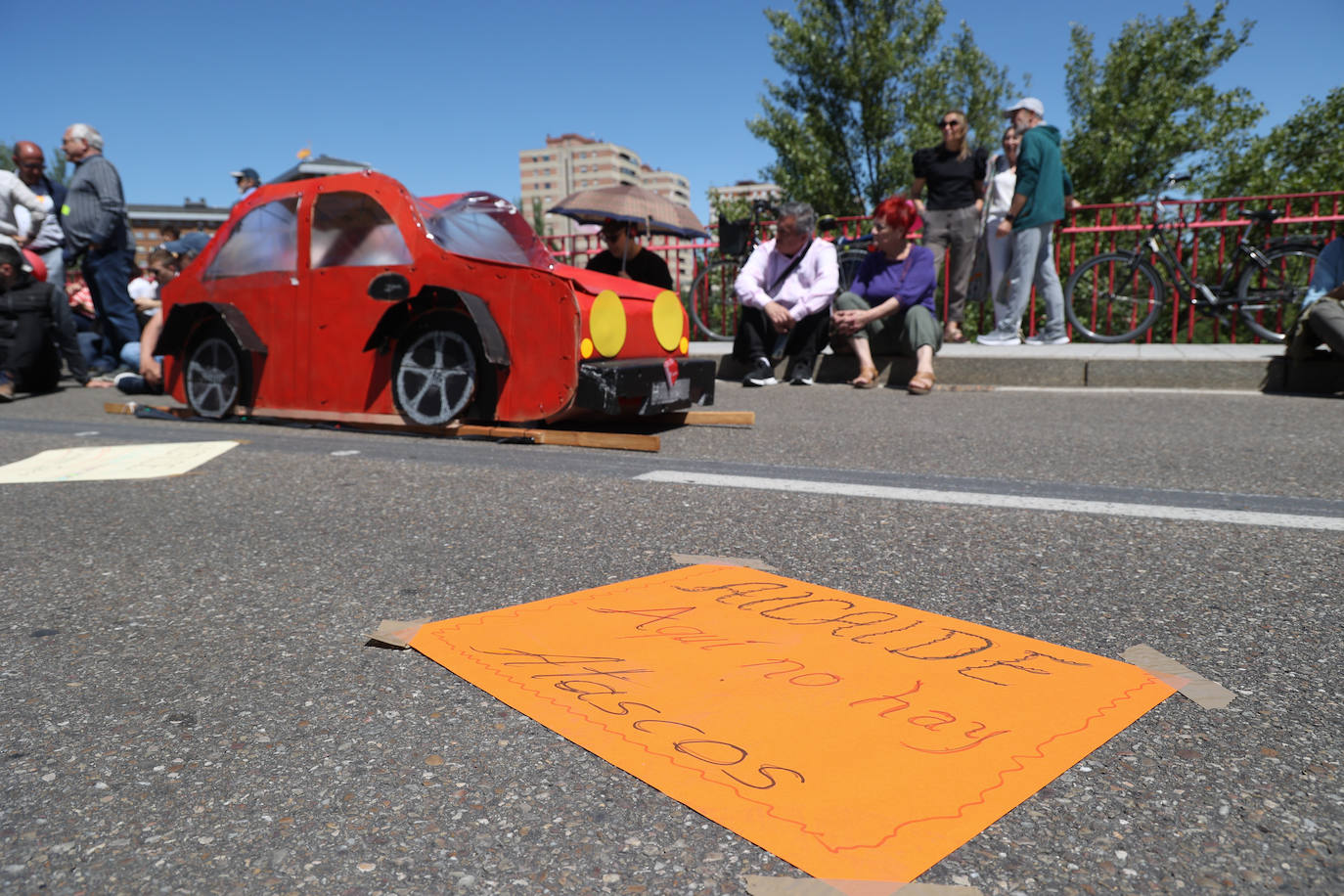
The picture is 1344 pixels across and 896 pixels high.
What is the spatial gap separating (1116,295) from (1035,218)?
1.57 meters

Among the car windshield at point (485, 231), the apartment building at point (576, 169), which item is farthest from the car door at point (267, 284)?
the apartment building at point (576, 169)

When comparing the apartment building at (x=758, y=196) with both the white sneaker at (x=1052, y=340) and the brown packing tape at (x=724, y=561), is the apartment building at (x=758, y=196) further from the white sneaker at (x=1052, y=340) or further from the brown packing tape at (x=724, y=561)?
the brown packing tape at (x=724, y=561)

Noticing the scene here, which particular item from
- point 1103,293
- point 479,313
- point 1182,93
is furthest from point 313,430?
point 1182,93

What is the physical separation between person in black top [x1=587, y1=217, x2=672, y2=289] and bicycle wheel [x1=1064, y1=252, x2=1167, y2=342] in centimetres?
424

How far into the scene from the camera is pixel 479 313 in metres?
4.81

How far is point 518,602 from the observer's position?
90.2 inches

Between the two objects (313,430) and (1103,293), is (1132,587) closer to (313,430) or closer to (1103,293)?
(313,430)

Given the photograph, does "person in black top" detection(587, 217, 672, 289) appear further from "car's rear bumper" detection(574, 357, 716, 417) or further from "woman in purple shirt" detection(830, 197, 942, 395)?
"car's rear bumper" detection(574, 357, 716, 417)

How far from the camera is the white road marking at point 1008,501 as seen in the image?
2.99 meters

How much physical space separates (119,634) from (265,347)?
13.2ft

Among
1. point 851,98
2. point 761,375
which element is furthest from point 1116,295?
point 851,98

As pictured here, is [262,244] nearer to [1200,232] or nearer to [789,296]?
[789,296]

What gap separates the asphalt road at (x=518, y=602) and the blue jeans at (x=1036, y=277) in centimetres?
407

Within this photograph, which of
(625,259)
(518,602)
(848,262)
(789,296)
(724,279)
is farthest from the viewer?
(724,279)
